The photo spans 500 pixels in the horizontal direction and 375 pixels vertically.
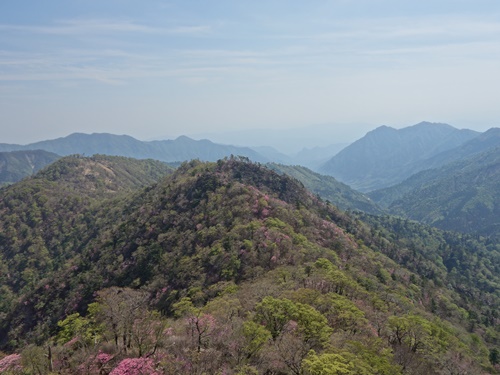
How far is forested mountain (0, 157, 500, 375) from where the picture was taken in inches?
1260

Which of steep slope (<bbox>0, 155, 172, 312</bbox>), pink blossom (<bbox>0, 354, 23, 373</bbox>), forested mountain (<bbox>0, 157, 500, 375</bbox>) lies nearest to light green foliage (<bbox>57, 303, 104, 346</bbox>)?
forested mountain (<bbox>0, 157, 500, 375</bbox>)

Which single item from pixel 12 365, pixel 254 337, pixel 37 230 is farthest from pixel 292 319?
pixel 37 230

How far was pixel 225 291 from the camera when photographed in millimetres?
54188

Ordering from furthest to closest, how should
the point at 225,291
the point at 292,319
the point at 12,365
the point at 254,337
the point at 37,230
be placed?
the point at 37,230 → the point at 225,291 → the point at 292,319 → the point at 12,365 → the point at 254,337

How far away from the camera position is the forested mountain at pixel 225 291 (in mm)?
32000

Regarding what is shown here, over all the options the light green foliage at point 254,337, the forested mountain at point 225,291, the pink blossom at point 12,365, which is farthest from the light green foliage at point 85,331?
the light green foliage at point 254,337

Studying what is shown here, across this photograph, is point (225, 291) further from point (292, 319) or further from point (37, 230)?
point (37, 230)

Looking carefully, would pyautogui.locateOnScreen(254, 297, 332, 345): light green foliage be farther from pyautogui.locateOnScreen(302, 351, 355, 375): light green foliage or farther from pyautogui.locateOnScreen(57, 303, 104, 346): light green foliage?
pyautogui.locateOnScreen(57, 303, 104, 346): light green foliage

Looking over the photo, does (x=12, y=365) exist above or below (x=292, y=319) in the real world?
below

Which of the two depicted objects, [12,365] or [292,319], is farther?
[292,319]

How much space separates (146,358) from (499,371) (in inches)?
2149

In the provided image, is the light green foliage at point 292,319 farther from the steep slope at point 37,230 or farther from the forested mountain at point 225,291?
the steep slope at point 37,230

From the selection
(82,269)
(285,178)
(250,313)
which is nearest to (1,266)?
(82,269)

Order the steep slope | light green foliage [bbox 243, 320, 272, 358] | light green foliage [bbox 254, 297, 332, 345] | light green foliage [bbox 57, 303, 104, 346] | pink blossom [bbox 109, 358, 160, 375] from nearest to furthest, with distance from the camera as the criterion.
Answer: pink blossom [bbox 109, 358, 160, 375]
light green foliage [bbox 243, 320, 272, 358]
light green foliage [bbox 254, 297, 332, 345]
light green foliage [bbox 57, 303, 104, 346]
the steep slope
